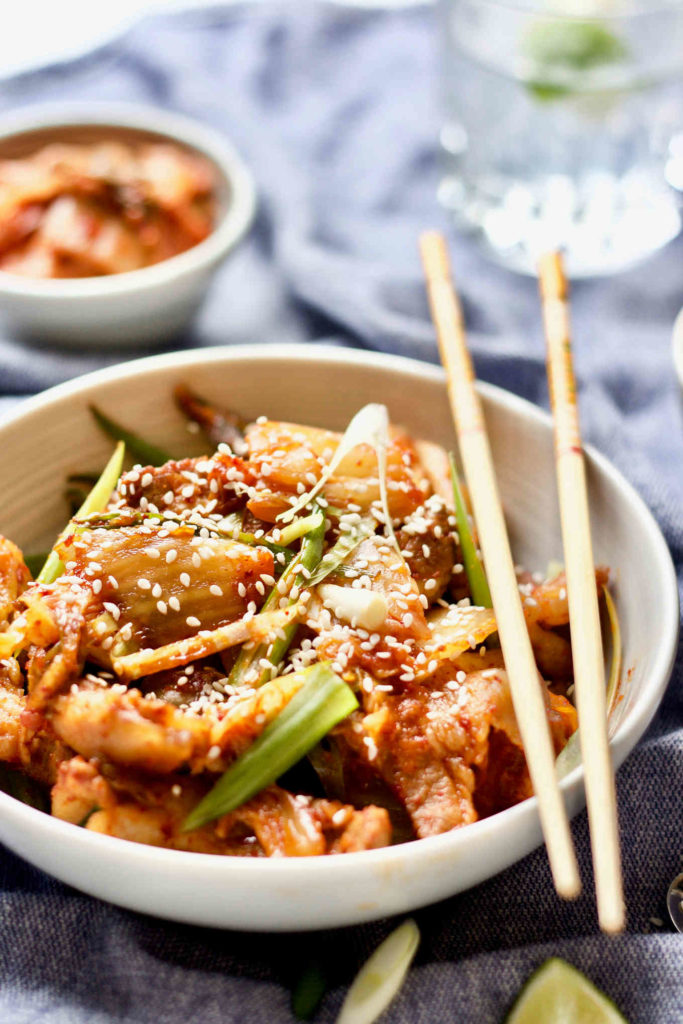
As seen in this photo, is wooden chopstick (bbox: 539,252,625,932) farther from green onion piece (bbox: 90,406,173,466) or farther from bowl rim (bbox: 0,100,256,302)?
bowl rim (bbox: 0,100,256,302)

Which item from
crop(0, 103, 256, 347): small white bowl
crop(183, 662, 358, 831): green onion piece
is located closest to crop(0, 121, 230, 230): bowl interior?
crop(0, 103, 256, 347): small white bowl

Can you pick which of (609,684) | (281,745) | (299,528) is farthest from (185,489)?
(609,684)

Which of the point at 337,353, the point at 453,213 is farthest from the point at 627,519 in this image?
the point at 453,213

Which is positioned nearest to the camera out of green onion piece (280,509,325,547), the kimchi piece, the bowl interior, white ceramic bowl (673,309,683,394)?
green onion piece (280,509,325,547)

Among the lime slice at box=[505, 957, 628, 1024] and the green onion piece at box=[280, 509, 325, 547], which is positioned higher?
the green onion piece at box=[280, 509, 325, 547]

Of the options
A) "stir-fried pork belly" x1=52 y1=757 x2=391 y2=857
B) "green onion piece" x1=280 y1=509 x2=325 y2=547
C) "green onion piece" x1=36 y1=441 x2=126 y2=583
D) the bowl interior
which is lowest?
"stir-fried pork belly" x1=52 y1=757 x2=391 y2=857

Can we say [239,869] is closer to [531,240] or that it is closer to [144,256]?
[144,256]

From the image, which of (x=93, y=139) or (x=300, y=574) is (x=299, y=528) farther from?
(x=93, y=139)
